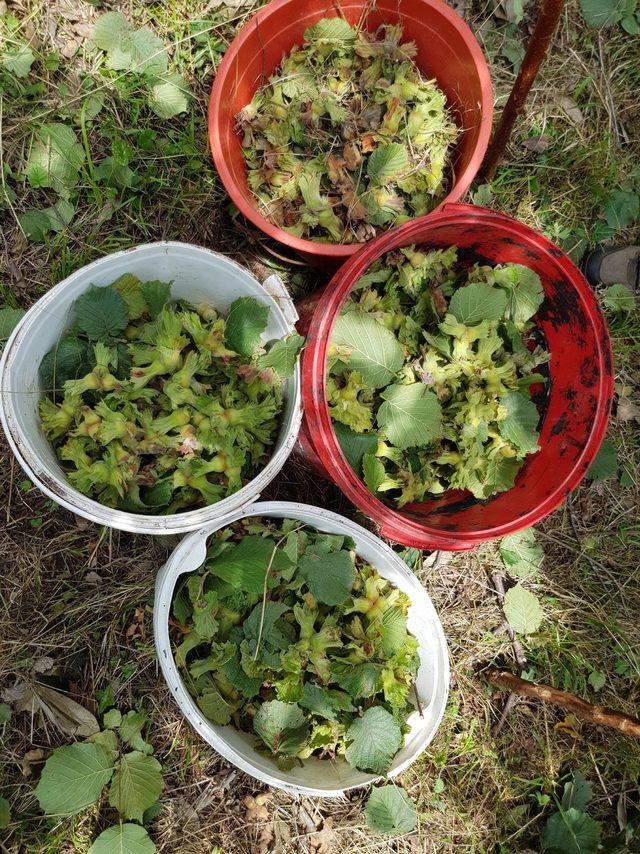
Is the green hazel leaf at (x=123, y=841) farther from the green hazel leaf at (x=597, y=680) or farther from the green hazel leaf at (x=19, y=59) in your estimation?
the green hazel leaf at (x=19, y=59)

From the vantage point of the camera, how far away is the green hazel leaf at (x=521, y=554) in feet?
5.67

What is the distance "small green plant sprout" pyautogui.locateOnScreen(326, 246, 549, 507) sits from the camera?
133 cm

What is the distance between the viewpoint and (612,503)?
1.81 m

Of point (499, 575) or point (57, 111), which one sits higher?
point (57, 111)

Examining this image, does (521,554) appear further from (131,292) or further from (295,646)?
(131,292)

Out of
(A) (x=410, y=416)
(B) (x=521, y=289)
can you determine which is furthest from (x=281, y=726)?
(B) (x=521, y=289)

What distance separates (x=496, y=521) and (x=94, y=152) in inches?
51.6

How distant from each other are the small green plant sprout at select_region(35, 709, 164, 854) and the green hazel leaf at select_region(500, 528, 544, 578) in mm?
1017

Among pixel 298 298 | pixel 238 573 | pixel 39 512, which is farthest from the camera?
pixel 298 298

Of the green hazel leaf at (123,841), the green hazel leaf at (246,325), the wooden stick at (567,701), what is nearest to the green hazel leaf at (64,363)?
the green hazel leaf at (246,325)

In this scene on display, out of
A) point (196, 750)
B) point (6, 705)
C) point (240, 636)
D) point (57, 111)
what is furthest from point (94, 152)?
point (196, 750)

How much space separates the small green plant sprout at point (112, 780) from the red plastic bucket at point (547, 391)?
0.79 m

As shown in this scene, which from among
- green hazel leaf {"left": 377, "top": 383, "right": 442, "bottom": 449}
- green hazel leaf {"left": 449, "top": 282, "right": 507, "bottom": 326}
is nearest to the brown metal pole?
green hazel leaf {"left": 449, "top": 282, "right": 507, "bottom": 326}

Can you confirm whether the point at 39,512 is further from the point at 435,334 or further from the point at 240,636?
the point at 435,334
